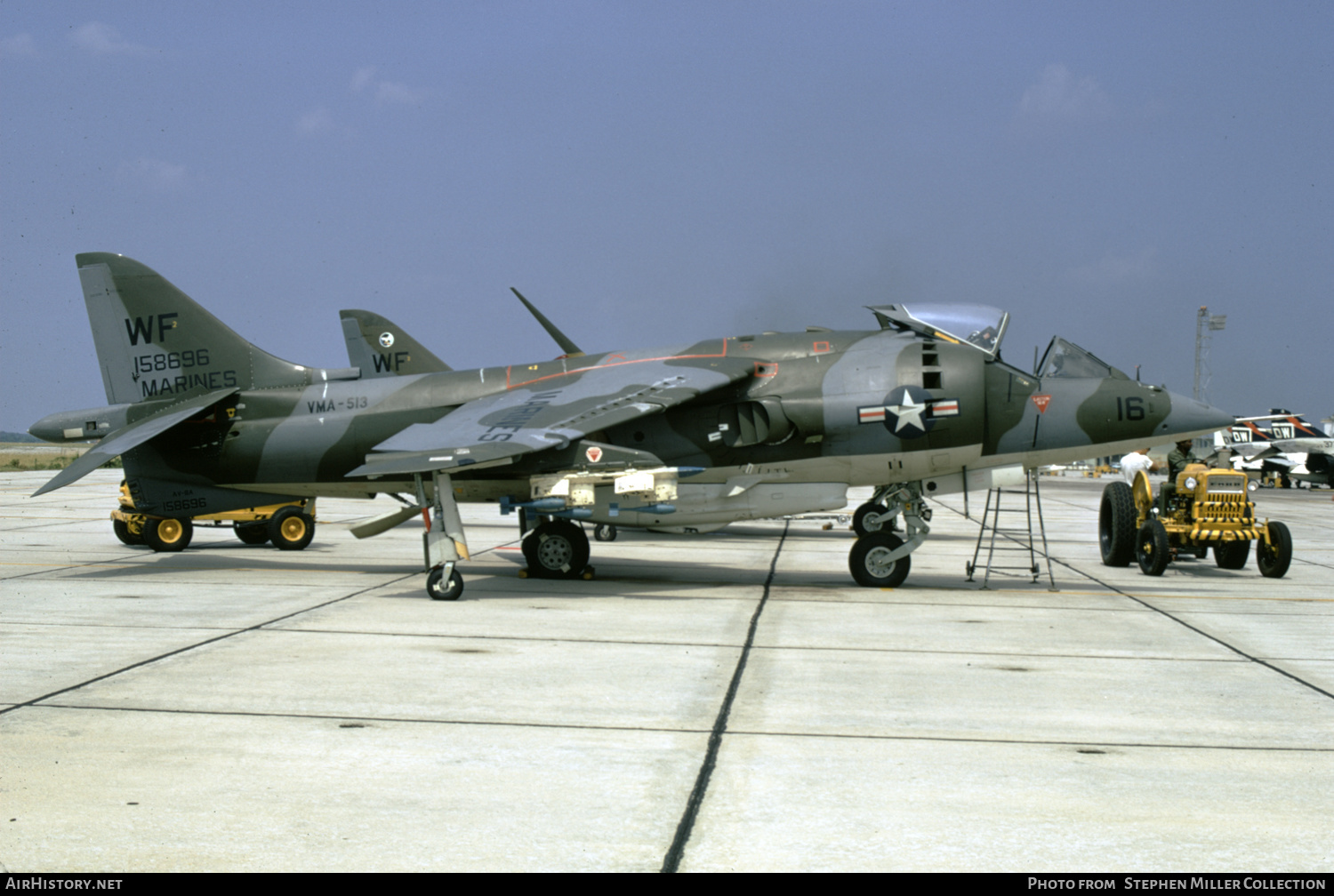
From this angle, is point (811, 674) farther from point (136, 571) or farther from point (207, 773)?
point (136, 571)

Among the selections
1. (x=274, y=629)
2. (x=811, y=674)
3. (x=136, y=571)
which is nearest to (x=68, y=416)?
(x=136, y=571)

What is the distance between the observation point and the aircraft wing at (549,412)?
1088 cm

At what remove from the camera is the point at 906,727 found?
622 centimetres

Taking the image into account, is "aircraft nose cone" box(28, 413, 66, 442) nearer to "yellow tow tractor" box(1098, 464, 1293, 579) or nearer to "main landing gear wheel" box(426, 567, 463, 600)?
"main landing gear wheel" box(426, 567, 463, 600)

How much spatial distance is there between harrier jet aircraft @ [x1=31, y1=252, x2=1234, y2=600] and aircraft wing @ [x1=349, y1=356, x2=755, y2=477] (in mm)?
33

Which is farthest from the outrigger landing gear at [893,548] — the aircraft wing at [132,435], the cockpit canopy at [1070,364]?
the aircraft wing at [132,435]

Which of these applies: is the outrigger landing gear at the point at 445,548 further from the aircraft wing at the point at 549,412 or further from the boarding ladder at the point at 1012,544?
the boarding ladder at the point at 1012,544

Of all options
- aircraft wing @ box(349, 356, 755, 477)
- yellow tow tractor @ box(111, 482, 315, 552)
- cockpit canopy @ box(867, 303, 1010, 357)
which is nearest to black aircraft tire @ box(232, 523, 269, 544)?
yellow tow tractor @ box(111, 482, 315, 552)

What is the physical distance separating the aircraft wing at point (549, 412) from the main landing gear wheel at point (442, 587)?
122cm

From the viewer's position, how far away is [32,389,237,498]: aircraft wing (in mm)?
12242

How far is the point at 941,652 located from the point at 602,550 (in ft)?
30.5

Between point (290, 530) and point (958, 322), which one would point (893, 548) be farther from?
point (290, 530)

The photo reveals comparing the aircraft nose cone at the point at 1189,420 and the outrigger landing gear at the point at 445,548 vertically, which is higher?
the aircraft nose cone at the point at 1189,420

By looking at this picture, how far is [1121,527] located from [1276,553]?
6.51 ft
